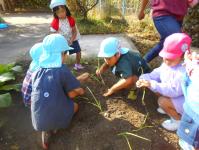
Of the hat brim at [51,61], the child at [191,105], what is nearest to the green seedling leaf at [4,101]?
the hat brim at [51,61]

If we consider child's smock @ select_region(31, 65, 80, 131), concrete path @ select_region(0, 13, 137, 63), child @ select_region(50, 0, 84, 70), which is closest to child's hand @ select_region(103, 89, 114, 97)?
child's smock @ select_region(31, 65, 80, 131)

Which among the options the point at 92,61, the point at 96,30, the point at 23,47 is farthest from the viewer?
the point at 96,30

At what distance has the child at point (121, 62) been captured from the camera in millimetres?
3922

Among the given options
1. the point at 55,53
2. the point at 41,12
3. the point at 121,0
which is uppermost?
the point at 55,53

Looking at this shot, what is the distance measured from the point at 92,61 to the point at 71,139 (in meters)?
1.98

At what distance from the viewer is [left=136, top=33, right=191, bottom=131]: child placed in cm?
355

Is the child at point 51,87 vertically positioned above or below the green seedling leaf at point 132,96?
above

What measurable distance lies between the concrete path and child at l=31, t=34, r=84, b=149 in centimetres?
221

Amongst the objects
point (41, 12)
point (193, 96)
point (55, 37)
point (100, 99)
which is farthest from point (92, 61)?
point (41, 12)

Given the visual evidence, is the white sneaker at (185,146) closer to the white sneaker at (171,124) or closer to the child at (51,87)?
the white sneaker at (171,124)

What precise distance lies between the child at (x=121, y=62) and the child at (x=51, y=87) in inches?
22.4

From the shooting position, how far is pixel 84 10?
841 centimetres

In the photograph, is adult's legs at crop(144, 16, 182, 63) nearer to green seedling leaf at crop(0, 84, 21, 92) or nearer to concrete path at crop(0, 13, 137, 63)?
concrete path at crop(0, 13, 137, 63)

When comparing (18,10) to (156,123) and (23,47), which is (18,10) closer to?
(23,47)
